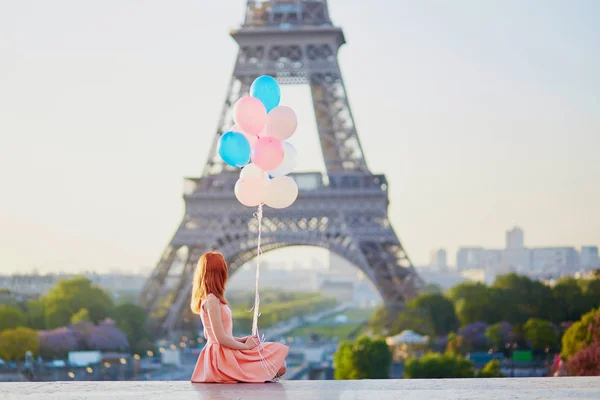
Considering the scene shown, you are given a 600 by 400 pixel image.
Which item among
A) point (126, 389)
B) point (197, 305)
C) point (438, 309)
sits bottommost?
point (126, 389)

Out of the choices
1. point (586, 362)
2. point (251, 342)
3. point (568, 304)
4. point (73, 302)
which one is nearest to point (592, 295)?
point (568, 304)

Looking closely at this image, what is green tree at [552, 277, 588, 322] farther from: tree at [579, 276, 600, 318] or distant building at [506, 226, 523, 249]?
distant building at [506, 226, 523, 249]

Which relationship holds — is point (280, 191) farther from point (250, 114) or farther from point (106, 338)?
point (106, 338)

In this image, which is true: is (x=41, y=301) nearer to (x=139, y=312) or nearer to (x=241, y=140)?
(x=139, y=312)

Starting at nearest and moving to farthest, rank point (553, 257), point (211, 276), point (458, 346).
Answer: point (211, 276) < point (458, 346) < point (553, 257)

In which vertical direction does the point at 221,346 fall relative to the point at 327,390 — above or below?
above

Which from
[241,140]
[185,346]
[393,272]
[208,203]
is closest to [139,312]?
[185,346]
